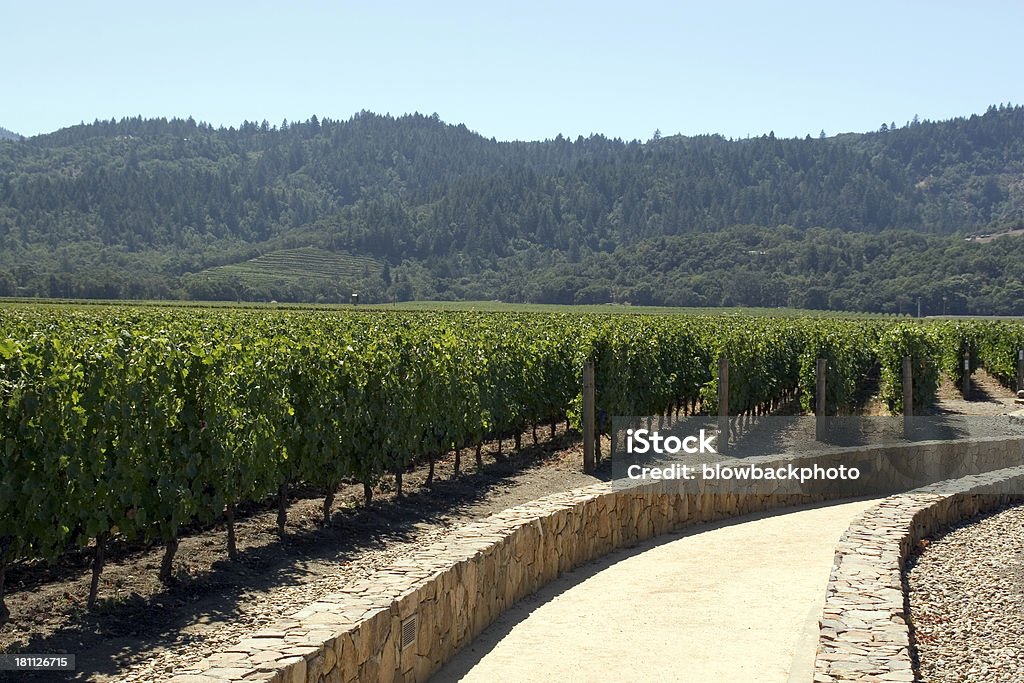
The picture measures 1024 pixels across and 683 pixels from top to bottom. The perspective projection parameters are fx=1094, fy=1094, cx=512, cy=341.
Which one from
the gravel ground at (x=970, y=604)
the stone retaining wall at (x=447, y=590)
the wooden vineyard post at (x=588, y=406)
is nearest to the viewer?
the stone retaining wall at (x=447, y=590)

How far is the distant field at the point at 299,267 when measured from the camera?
498 feet

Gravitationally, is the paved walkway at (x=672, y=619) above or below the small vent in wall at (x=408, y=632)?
below

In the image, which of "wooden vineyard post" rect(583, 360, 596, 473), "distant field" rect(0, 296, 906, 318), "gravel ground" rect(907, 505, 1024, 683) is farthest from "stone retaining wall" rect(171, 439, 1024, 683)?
"distant field" rect(0, 296, 906, 318)

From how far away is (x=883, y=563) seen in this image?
7.60 m

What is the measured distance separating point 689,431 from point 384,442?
593 centimetres

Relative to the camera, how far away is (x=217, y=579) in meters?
8.60

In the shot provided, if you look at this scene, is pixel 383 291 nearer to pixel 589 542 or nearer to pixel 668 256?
pixel 668 256

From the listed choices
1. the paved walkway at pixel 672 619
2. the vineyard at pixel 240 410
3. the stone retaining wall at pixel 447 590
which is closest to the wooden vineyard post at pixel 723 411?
the vineyard at pixel 240 410

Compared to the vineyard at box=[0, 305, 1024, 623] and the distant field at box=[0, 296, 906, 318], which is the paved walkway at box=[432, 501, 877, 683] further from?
the distant field at box=[0, 296, 906, 318]

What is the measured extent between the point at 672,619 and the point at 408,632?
8.24 feet

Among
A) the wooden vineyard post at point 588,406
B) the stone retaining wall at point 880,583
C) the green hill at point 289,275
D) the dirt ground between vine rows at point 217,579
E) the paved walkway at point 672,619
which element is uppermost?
the green hill at point 289,275

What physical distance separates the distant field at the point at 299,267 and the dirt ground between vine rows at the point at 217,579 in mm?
132987

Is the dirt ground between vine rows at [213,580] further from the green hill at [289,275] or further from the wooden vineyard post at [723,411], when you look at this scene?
the green hill at [289,275]

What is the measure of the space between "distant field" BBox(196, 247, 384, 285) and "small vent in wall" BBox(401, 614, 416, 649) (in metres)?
139
